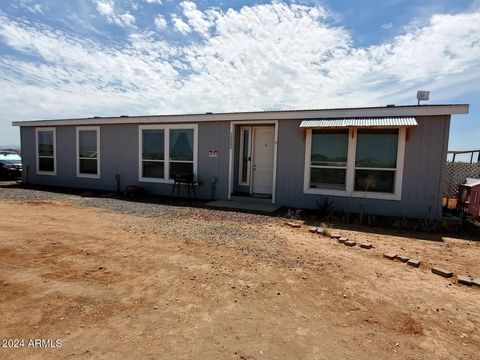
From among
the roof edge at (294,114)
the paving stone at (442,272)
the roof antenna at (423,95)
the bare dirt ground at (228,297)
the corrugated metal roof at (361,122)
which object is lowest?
the bare dirt ground at (228,297)

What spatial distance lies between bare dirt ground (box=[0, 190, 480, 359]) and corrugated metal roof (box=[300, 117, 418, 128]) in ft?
9.11

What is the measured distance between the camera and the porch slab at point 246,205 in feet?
24.6

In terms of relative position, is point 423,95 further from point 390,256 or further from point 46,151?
point 46,151

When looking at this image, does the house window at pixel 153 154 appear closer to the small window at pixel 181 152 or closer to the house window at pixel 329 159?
the small window at pixel 181 152

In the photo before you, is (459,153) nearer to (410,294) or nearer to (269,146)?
(269,146)

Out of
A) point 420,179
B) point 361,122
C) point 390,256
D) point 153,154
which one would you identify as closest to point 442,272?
point 390,256

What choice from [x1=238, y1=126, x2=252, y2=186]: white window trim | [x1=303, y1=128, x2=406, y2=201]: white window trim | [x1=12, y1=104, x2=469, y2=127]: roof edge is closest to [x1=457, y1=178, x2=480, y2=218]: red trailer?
[x1=303, y1=128, x2=406, y2=201]: white window trim

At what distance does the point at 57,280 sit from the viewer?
3072 mm

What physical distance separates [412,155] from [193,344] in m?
6.71

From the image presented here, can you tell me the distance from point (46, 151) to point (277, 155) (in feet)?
32.3

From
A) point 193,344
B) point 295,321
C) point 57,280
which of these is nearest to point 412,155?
point 295,321

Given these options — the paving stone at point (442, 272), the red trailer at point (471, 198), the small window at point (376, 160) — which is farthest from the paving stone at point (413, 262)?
the red trailer at point (471, 198)

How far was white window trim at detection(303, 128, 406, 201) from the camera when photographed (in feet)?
22.7

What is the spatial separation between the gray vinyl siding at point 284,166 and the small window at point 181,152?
0.40 meters
